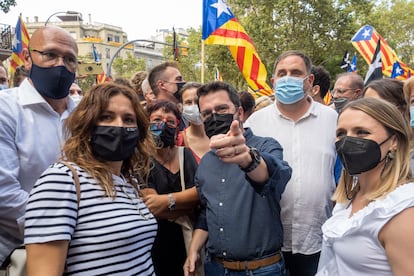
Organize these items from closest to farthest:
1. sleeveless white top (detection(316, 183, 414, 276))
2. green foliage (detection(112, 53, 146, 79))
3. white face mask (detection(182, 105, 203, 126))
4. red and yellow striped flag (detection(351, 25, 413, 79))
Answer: sleeveless white top (detection(316, 183, 414, 276)) < white face mask (detection(182, 105, 203, 126)) < red and yellow striped flag (detection(351, 25, 413, 79)) < green foliage (detection(112, 53, 146, 79))

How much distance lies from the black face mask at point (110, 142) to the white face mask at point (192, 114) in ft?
5.53

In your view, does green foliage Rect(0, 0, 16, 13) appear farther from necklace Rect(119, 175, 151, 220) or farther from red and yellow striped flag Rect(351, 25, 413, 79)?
necklace Rect(119, 175, 151, 220)

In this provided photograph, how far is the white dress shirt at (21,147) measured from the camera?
82.8 inches

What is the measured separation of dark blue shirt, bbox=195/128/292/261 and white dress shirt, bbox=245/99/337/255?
505 millimetres

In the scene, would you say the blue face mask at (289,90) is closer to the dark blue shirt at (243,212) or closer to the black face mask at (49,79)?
the dark blue shirt at (243,212)

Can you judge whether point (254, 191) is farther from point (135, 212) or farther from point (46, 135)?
point (46, 135)

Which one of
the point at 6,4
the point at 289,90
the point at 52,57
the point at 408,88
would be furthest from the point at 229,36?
the point at 6,4

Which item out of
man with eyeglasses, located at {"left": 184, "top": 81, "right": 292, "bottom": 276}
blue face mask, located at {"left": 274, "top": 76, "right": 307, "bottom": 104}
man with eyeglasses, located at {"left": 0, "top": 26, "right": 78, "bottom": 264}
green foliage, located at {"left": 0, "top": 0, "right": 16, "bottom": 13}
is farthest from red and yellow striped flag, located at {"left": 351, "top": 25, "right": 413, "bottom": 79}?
green foliage, located at {"left": 0, "top": 0, "right": 16, "bottom": 13}

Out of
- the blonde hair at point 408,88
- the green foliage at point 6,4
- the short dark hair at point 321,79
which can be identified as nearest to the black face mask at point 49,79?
the blonde hair at point 408,88

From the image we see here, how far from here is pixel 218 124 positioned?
235 centimetres

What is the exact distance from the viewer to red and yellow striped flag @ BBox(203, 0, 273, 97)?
6.38 m


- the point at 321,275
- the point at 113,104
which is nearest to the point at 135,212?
the point at 113,104

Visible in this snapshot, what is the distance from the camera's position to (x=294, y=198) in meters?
2.89

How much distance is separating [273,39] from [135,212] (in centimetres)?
1778
